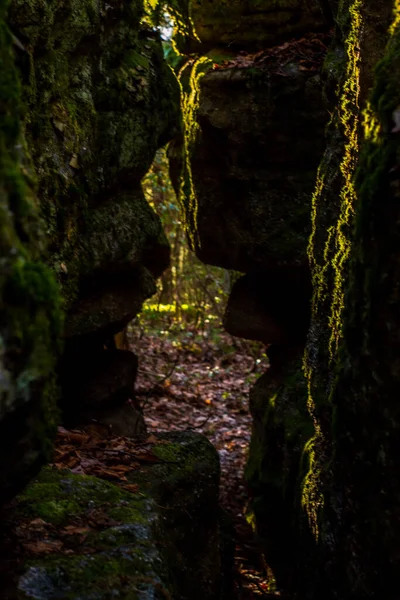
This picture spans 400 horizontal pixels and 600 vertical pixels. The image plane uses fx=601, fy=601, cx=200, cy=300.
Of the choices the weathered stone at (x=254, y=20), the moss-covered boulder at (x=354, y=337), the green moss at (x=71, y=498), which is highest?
the weathered stone at (x=254, y=20)

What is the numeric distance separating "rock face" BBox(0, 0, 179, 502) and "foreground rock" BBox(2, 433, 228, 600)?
835 mm

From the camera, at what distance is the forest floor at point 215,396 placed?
701 centimetres

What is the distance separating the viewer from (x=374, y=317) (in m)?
2.84

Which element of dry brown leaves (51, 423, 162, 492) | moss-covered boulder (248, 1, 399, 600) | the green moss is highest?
moss-covered boulder (248, 1, 399, 600)

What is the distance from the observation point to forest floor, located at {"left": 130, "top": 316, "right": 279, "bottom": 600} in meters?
7.01

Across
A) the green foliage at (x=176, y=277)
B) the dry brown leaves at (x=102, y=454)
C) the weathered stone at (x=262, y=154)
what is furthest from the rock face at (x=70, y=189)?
the green foliage at (x=176, y=277)

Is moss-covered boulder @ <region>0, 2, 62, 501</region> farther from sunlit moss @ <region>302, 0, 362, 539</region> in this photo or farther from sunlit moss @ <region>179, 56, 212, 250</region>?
sunlit moss @ <region>179, 56, 212, 250</region>

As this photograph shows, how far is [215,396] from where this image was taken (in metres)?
11.1

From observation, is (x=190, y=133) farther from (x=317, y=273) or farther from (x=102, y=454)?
(x=102, y=454)

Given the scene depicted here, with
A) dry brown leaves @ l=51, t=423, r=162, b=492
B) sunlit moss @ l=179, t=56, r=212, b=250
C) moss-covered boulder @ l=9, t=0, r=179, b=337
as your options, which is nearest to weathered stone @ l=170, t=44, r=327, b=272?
sunlit moss @ l=179, t=56, r=212, b=250

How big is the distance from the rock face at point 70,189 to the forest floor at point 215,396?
1848 mm

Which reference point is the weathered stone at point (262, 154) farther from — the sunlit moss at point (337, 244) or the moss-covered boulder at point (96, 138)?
the sunlit moss at point (337, 244)

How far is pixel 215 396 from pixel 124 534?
25.9 ft

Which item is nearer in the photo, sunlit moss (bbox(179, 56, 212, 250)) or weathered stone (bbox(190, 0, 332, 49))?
weathered stone (bbox(190, 0, 332, 49))
